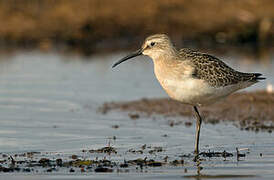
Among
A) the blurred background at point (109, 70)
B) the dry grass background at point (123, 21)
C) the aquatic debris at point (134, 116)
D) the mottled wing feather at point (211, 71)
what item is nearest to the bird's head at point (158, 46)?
the mottled wing feather at point (211, 71)

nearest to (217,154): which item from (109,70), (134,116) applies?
(134,116)

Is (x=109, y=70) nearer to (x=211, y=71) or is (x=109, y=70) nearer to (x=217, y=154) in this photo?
(x=211, y=71)

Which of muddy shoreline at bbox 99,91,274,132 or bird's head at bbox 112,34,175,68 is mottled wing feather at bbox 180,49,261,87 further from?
muddy shoreline at bbox 99,91,274,132

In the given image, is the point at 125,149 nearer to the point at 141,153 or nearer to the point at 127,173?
the point at 141,153

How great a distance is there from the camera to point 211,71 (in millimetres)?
11070

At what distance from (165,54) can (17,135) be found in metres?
3.03

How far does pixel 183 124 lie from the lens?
44.1 feet

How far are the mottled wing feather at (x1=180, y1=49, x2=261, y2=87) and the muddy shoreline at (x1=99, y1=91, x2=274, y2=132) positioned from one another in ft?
5.94

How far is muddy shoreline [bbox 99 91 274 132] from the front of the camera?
13.7 metres

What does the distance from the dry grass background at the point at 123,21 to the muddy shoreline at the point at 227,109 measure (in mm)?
9188

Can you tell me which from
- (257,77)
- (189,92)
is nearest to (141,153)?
(189,92)

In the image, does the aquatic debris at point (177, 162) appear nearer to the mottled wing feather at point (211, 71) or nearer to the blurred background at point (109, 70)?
the blurred background at point (109, 70)

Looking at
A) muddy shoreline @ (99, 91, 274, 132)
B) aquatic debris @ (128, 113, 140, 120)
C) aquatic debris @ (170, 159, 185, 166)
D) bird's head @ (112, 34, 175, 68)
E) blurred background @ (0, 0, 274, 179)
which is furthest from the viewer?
aquatic debris @ (128, 113, 140, 120)

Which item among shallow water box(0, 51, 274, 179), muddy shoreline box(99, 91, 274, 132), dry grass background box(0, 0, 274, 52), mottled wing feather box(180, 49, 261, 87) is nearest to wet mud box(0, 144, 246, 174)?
shallow water box(0, 51, 274, 179)
